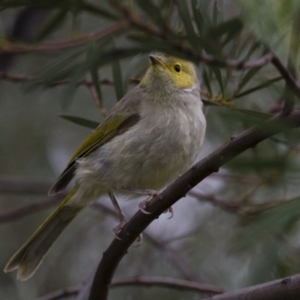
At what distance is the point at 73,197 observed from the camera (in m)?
3.07

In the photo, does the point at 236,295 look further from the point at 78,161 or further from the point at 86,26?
the point at 86,26

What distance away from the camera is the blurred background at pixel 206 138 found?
38.9 inches

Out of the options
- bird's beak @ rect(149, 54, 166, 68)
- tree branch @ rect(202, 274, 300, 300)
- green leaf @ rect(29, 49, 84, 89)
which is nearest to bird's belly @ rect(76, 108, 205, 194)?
bird's beak @ rect(149, 54, 166, 68)

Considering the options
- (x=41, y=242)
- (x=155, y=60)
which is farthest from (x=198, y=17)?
(x=41, y=242)

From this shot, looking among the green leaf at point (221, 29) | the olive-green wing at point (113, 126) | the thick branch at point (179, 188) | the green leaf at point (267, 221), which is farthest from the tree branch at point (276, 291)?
the olive-green wing at point (113, 126)

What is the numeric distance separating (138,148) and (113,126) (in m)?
0.24

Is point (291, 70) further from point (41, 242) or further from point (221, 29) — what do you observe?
point (41, 242)

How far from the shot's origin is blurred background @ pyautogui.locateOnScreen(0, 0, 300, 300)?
3.24 feet

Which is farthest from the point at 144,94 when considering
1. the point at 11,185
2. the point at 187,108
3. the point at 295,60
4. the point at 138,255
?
the point at 295,60

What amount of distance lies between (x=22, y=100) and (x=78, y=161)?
176 cm

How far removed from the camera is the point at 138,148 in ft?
9.18

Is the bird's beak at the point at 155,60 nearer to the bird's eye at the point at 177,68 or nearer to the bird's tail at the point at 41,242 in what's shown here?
the bird's eye at the point at 177,68

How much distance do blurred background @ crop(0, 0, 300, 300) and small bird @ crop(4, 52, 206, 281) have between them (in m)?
0.13

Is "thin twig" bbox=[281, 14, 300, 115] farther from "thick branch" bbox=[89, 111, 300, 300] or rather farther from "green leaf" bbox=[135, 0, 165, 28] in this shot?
"green leaf" bbox=[135, 0, 165, 28]
